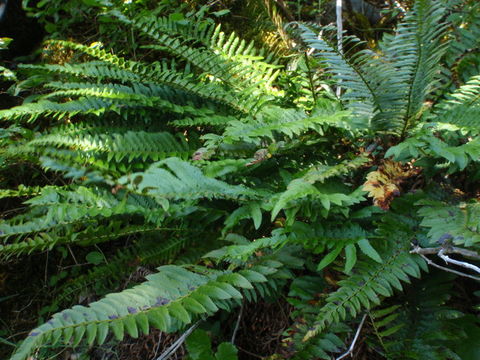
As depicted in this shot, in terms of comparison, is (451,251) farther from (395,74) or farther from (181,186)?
(181,186)

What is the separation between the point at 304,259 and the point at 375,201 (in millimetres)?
384

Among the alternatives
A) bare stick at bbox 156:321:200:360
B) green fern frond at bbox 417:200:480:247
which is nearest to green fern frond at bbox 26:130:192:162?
bare stick at bbox 156:321:200:360

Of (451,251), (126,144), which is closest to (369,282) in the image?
(451,251)

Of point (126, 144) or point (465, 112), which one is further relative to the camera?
point (126, 144)

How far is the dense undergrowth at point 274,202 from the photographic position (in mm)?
1464

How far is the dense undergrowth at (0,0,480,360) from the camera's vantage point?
1.46 m

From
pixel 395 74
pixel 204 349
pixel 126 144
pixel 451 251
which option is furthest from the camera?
pixel 126 144

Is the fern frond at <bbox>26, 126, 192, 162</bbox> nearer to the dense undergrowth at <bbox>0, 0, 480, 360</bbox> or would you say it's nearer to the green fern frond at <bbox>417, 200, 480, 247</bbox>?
the dense undergrowth at <bbox>0, 0, 480, 360</bbox>

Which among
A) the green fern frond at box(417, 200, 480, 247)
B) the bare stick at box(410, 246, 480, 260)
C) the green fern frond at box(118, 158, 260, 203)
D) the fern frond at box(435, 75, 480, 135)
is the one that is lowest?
the bare stick at box(410, 246, 480, 260)

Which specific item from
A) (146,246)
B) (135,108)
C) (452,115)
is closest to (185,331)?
(146,246)

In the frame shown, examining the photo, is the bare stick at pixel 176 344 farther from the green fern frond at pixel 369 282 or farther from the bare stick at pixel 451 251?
the bare stick at pixel 451 251

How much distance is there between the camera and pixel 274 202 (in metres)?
1.64

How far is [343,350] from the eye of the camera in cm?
159

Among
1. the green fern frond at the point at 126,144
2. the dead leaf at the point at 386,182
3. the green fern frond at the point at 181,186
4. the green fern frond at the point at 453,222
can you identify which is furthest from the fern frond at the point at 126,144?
the green fern frond at the point at 453,222
